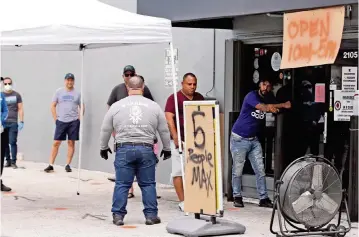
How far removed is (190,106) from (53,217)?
2542 mm

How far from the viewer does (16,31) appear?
959 centimetres

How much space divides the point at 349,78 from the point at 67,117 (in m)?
6.29

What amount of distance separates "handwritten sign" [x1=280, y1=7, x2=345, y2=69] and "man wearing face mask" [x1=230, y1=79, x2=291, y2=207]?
114cm

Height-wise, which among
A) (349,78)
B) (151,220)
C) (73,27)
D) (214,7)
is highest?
(214,7)

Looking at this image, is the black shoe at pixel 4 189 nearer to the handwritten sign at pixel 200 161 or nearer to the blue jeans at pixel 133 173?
the blue jeans at pixel 133 173

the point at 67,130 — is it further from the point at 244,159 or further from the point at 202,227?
the point at 202,227

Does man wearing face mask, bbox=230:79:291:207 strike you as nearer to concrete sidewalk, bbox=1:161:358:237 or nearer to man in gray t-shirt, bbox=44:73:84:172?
concrete sidewalk, bbox=1:161:358:237

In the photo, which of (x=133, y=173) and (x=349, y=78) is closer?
(x=133, y=173)

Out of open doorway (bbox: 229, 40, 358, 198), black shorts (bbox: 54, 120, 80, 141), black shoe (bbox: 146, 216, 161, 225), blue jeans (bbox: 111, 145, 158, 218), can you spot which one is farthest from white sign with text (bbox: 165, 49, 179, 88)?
black shoe (bbox: 146, 216, 161, 225)

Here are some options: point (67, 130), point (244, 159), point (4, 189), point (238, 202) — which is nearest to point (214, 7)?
point (244, 159)

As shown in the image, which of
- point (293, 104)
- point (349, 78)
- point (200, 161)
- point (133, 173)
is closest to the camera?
point (200, 161)

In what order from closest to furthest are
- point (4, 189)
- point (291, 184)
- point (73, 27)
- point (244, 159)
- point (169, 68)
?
point (291, 184) < point (73, 27) < point (244, 159) < point (4, 189) < point (169, 68)

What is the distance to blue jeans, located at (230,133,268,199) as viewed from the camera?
10.9 m

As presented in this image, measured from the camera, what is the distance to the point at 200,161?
8.97 metres
